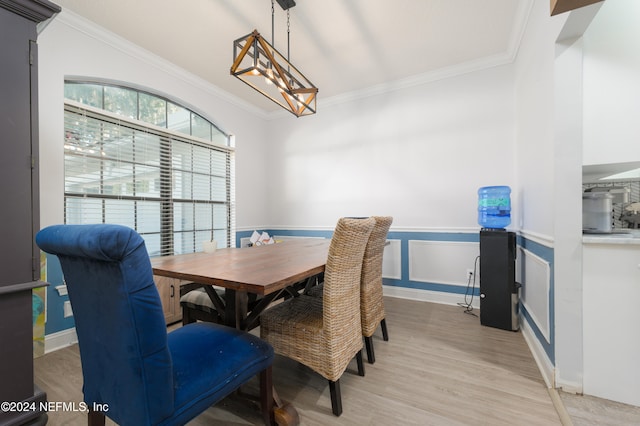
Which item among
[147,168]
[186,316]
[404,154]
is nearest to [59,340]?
[186,316]

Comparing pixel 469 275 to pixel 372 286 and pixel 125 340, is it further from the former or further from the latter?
pixel 125 340

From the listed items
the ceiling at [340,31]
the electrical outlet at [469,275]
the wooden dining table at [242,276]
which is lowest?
the electrical outlet at [469,275]

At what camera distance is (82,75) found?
7.67 ft

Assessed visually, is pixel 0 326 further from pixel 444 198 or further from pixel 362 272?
pixel 444 198

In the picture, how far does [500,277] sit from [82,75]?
426 cm

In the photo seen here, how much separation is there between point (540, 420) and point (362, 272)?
46.0 inches

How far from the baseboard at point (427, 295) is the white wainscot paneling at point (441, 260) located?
144mm

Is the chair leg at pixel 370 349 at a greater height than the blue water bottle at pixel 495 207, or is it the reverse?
the blue water bottle at pixel 495 207

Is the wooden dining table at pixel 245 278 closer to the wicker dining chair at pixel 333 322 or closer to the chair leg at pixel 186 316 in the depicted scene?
the wicker dining chair at pixel 333 322

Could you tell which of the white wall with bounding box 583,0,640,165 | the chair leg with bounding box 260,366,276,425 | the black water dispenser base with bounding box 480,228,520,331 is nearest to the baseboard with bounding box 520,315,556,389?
the black water dispenser base with bounding box 480,228,520,331

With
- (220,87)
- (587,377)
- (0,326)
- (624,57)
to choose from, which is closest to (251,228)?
(220,87)

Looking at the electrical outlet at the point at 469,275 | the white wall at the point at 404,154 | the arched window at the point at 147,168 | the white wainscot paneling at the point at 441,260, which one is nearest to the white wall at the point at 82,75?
the arched window at the point at 147,168

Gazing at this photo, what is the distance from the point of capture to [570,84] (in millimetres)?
1550

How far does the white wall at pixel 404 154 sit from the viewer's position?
297 centimetres
